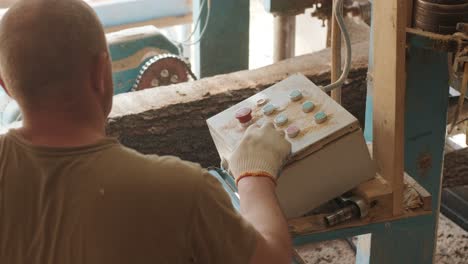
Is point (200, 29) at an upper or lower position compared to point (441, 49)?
lower

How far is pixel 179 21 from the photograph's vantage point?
368 centimetres

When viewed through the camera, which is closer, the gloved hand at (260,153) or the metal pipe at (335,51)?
the gloved hand at (260,153)

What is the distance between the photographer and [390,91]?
1.50 m

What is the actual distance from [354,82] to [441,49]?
1119mm

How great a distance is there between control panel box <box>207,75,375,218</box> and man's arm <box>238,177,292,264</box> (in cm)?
18

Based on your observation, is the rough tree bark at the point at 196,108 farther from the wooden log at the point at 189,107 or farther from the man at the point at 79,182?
the man at the point at 79,182

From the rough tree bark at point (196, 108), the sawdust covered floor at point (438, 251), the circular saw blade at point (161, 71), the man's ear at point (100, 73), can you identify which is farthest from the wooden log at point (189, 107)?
the man's ear at point (100, 73)

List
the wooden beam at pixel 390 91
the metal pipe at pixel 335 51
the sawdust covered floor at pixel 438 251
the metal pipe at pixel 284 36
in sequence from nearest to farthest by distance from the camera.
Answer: the wooden beam at pixel 390 91, the metal pipe at pixel 335 51, the sawdust covered floor at pixel 438 251, the metal pipe at pixel 284 36

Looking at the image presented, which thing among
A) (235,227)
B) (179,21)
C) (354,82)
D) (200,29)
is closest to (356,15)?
(354,82)

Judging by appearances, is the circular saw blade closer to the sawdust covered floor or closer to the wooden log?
the wooden log

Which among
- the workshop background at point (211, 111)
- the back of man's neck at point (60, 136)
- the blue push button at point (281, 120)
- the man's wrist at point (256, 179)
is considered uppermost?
the back of man's neck at point (60, 136)

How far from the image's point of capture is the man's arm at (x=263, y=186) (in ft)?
3.99

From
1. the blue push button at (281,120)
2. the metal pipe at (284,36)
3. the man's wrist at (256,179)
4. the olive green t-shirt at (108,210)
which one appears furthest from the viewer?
the metal pipe at (284,36)

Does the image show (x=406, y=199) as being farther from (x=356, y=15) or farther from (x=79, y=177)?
(x=356, y=15)
